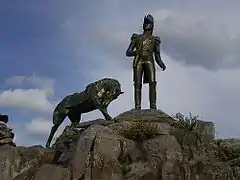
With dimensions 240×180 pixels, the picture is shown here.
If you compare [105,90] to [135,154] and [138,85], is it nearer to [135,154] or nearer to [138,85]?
[138,85]

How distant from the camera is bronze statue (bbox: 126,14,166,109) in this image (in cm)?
1405

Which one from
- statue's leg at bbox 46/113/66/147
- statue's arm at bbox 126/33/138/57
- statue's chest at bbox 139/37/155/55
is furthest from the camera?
statue's leg at bbox 46/113/66/147

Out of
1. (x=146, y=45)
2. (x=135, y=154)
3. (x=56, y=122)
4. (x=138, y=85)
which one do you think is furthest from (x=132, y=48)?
(x=135, y=154)

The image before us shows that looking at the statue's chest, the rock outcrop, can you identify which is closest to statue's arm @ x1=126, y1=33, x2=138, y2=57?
the statue's chest

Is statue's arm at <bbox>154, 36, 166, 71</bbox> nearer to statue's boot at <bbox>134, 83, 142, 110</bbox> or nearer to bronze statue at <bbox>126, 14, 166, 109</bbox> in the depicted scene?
bronze statue at <bbox>126, 14, 166, 109</bbox>

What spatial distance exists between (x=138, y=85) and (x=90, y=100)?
1.38m

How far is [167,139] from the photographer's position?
11523 mm

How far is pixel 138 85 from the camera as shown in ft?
46.2

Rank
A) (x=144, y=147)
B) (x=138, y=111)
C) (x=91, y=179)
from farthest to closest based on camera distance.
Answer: (x=138, y=111) < (x=144, y=147) < (x=91, y=179)

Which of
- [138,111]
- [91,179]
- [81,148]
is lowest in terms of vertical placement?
[91,179]

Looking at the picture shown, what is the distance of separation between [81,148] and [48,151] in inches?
70.7

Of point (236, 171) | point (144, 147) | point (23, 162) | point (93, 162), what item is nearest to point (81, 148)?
point (93, 162)

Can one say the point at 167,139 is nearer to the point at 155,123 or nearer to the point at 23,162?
the point at 155,123

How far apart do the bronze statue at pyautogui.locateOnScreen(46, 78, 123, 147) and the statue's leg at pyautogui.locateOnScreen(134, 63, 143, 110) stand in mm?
441
